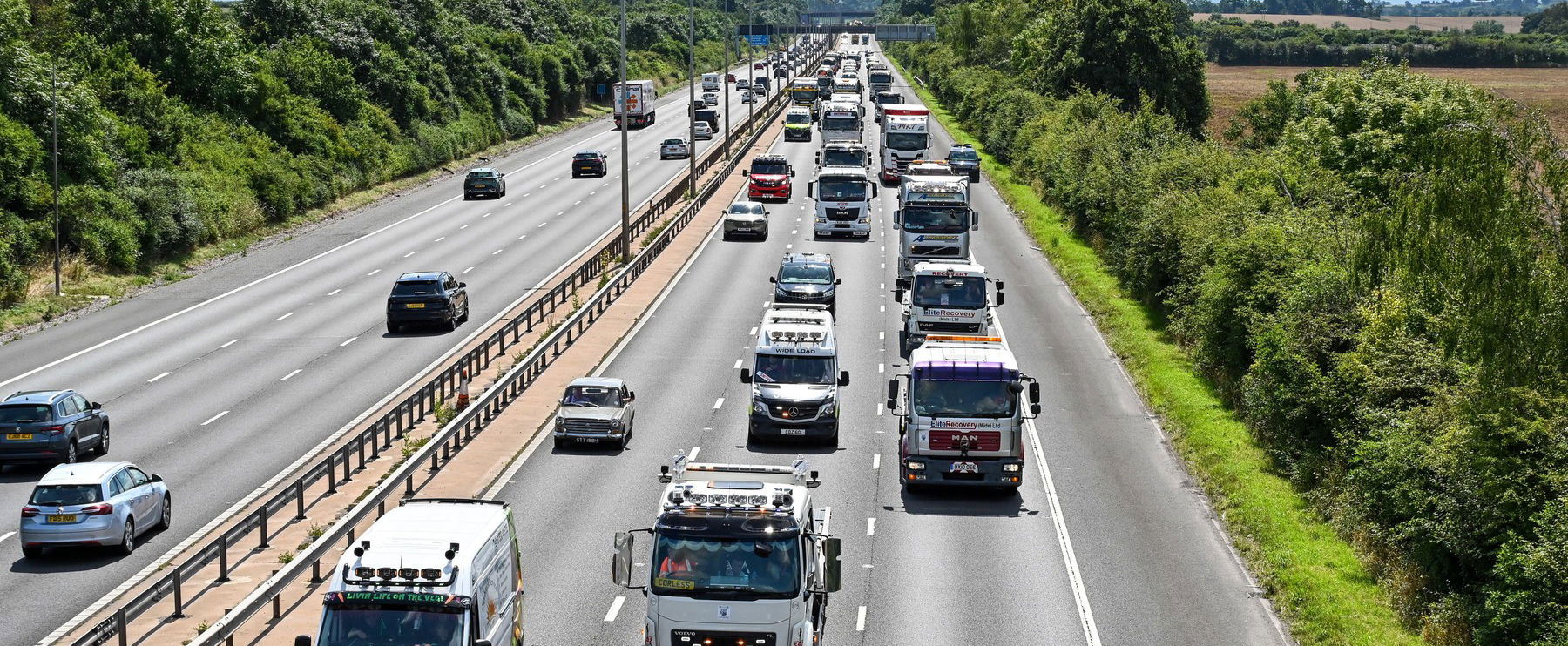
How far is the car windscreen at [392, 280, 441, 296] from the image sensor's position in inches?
1989

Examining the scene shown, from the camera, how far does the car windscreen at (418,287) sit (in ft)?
166

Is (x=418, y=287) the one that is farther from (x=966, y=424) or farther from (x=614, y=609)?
(x=614, y=609)

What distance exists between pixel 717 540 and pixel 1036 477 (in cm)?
1574

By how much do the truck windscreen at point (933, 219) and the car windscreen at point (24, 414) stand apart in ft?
96.4

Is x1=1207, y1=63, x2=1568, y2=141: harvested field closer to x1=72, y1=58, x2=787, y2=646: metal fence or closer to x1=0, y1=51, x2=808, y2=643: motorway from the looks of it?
x1=0, y1=51, x2=808, y2=643: motorway

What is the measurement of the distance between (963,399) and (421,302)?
24256mm

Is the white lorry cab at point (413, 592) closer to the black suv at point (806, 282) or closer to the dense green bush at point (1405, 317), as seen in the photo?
the dense green bush at point (1405, 317)

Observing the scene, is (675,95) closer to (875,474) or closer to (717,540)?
(875,474)

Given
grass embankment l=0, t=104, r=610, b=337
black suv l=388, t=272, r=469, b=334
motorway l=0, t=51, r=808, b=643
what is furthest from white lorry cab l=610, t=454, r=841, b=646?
grass embankment l=0, t=104, r=610, b=337

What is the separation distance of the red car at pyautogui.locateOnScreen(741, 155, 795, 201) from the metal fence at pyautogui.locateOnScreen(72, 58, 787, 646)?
51.0ft

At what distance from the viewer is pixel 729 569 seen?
794 inches

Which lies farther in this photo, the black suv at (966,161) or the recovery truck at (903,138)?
the black suv at (966,161)

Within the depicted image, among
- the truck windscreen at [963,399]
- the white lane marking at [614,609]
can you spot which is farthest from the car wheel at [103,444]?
the truck windscreen at [963,399]

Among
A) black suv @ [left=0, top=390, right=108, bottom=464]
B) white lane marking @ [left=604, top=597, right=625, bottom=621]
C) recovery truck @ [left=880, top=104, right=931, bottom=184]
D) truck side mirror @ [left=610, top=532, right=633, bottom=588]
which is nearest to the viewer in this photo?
truck side mirror @ [left=610, top=532, right=633, bottom=588]
